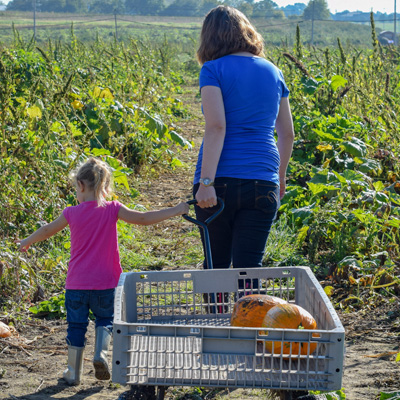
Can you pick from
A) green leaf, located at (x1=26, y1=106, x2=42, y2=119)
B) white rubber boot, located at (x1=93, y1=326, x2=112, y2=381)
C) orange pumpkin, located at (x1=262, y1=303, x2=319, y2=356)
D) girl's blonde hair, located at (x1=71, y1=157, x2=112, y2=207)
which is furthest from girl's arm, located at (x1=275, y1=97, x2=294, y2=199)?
green leaf, located at (x1=26, y1=106, x2=42, y2=119)

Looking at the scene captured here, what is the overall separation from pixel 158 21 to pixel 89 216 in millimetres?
69190

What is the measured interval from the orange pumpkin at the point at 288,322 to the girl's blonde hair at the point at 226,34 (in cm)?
122

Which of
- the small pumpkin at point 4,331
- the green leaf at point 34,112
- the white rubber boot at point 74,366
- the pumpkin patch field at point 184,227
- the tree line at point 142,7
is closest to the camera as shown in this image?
the white rubber boot at point 74,366

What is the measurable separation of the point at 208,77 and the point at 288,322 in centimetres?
114

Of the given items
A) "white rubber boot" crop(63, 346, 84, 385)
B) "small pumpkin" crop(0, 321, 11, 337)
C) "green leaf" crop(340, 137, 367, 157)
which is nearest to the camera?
"white rubber boot" crop(63, 346, 84, 385)

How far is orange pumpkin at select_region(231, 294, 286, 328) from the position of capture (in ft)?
8.02

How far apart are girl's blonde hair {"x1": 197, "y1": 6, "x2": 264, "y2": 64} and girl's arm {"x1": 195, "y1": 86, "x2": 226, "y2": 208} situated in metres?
0.21

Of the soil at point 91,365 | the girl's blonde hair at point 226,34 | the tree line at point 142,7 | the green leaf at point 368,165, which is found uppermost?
the tree line at point 142,7

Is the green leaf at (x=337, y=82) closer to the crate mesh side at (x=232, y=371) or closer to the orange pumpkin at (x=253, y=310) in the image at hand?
the orange pumpkin at (x=253, y=310)

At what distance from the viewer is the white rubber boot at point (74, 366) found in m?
3.03

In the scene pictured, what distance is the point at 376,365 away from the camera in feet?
10.4

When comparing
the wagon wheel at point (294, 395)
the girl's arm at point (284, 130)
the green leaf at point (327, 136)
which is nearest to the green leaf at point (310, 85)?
the green leaf at point (327, 136)

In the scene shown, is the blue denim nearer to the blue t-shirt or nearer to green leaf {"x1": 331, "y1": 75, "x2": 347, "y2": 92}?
the blue t-shirt

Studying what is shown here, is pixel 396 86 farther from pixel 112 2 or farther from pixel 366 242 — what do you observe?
pixel 112 2
